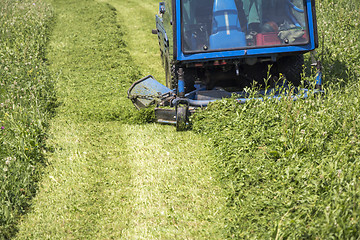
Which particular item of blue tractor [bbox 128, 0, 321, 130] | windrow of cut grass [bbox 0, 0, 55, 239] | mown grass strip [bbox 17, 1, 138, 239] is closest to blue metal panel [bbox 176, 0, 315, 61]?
blue tractor [bbox 128, 0, 321, 130]

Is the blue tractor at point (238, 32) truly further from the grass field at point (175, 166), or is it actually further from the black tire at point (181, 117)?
the grass field at point (175, 166)

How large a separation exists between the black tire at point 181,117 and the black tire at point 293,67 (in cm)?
200

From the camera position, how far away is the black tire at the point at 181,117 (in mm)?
6680

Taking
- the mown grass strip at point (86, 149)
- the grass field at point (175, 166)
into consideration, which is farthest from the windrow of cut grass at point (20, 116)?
the mown grass strip at point (86, 149)

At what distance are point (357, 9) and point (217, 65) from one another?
7558mm

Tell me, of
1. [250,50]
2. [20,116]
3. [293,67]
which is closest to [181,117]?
[250,50]

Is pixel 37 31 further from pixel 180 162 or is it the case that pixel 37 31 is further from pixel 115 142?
pixel 180 162

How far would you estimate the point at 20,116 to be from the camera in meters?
6.84

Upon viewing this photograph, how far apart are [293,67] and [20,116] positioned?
4733mm

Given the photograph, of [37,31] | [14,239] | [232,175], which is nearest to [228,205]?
[232,175]

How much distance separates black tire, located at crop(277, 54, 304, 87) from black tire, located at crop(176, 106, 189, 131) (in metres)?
2.00

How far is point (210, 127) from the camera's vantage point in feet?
21.3

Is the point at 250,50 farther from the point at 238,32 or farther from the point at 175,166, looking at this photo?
the point at 175,166

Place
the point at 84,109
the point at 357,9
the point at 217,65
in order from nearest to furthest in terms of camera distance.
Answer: the point at 217,65 → the point at 84,109 → the point at 357,9
